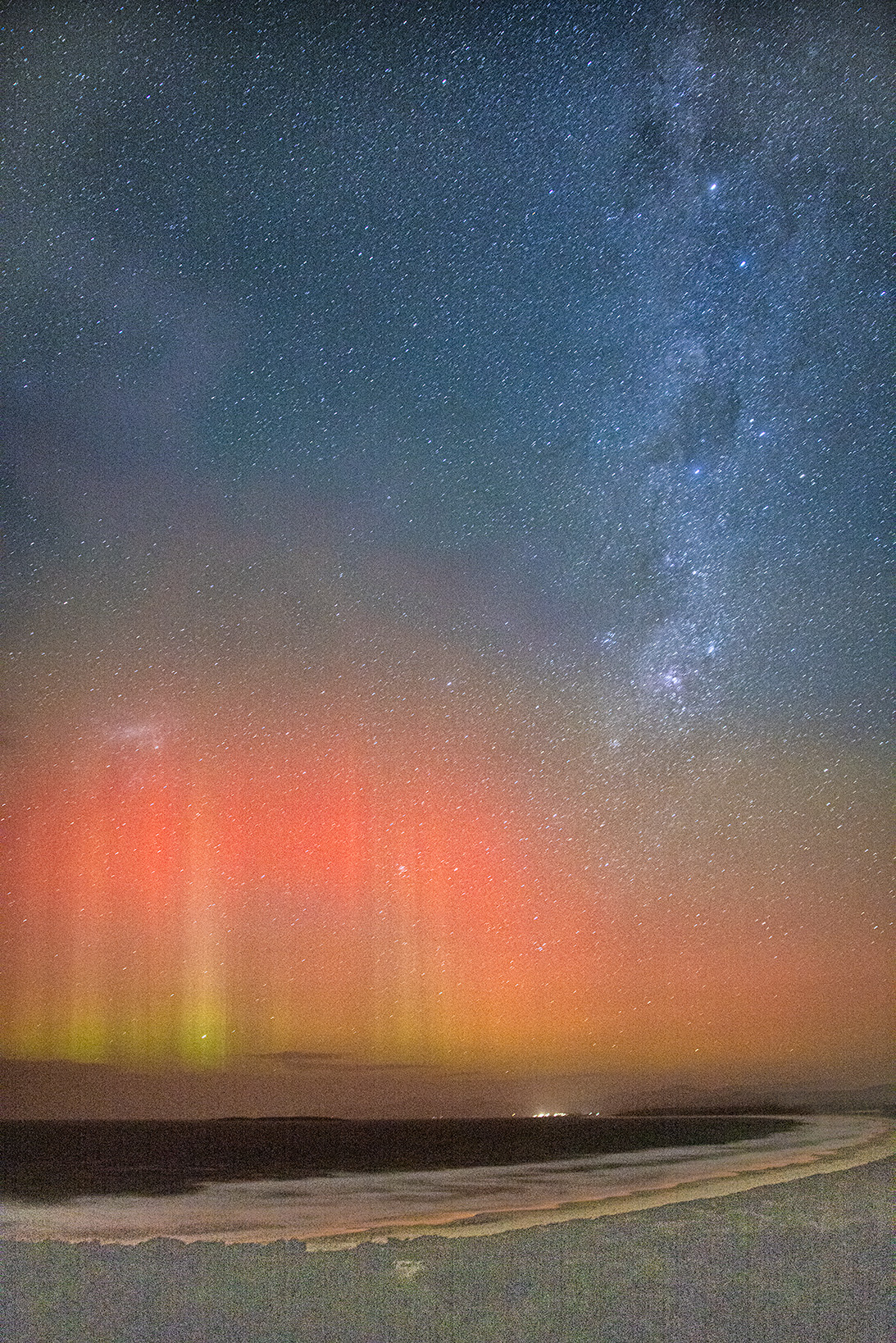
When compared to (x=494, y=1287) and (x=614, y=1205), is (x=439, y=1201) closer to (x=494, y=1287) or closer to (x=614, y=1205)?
(x=614, y=1205)

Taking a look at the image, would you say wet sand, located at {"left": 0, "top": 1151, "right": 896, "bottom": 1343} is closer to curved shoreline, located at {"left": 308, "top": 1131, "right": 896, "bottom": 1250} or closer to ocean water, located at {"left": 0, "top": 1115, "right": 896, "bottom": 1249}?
curved shoreline, located at {"left": 308, "top": 1131, "right": 896, "bottom": 1250}

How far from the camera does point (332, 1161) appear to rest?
73.0 feet

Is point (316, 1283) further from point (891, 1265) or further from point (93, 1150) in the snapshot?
point (93, 1150)

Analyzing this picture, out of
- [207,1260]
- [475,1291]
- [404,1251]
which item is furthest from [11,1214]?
[475,1291]

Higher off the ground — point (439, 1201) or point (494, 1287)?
point (494, 1287)

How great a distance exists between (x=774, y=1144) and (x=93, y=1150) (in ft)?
82.2

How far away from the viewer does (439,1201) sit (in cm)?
1023

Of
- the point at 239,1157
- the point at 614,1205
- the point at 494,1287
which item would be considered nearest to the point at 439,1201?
the point at 614,1205

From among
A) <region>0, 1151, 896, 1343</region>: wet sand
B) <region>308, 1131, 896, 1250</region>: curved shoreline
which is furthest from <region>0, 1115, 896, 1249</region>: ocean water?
<region>0, 1151, 896, 1343</region>: wet sand

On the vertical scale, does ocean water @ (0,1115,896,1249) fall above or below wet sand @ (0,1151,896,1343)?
below

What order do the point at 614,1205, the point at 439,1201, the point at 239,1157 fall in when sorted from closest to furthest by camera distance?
the point at 614,1205
the point at 439,1201
the point at 239,1157

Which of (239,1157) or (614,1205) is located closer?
(614,1205)

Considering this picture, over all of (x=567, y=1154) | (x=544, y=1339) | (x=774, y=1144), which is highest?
(x=544, y=1339)

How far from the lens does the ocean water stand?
7395 millimetres
